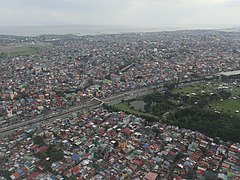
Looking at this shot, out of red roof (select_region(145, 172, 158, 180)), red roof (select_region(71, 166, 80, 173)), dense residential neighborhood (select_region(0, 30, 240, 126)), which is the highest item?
dense residential neighborhood (select_region(0, 30, 240, 126))

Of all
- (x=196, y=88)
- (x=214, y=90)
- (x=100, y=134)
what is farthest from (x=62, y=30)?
(x=100, y=134)

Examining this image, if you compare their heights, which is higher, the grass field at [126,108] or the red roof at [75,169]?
the grass field at [126,108]

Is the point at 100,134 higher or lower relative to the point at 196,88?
lower

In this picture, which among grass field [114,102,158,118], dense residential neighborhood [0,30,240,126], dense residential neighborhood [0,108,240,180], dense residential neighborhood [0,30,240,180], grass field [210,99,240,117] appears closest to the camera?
dense residential neighborhood [0,108,240,180]

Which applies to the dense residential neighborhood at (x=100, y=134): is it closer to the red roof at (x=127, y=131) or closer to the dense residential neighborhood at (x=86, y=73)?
the red roof at (x=127, y=131)

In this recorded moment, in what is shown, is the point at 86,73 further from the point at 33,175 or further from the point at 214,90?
the point at 33,175

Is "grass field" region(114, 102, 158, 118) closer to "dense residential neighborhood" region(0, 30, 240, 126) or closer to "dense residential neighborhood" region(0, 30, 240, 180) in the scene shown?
"dense residential neighborhood" region(0, 30, 240, 180)

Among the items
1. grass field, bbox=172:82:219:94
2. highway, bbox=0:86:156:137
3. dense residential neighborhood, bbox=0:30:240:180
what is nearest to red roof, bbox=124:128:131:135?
dense residential neighborhood, bbox=0:30:240:180

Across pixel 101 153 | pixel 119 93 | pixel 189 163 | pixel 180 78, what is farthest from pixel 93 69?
pixel 189 163

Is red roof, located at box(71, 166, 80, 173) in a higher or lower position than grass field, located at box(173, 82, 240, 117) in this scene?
lower

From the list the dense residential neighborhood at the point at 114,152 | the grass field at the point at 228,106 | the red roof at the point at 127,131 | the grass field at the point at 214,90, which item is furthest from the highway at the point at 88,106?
the grass field at the point at 228,106

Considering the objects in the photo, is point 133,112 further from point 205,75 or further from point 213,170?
point 205,75
